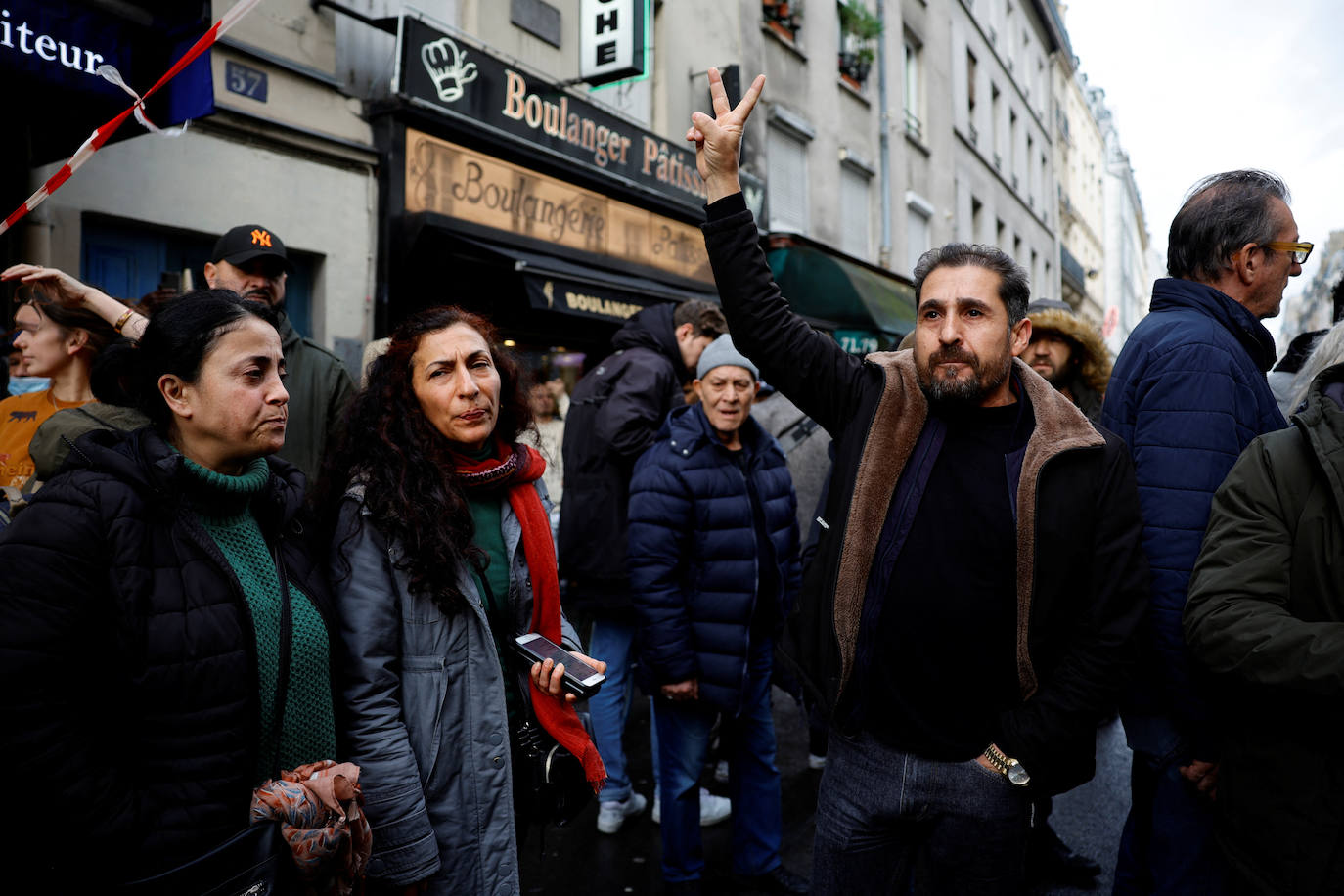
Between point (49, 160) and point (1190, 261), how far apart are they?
567 centimetres

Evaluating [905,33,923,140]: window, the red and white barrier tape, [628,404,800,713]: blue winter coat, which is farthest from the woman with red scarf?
[905,33,923,140]: window

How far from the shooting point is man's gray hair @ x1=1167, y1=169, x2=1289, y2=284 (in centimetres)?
238

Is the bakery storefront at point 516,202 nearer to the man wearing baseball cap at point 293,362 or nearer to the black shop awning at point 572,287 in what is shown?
the black shop awning at point 572,287

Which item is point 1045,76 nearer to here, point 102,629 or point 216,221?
point 216,221

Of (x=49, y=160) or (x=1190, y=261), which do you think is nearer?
(x=1190, y=261)

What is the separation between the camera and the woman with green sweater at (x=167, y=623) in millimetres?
1550

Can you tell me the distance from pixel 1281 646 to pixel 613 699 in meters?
2.91

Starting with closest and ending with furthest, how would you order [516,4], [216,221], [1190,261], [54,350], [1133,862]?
A: [1190,261] < [1133,862] < [54,350] < [216,221] < [516,4]

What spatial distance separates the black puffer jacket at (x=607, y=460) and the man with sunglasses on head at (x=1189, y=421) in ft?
6.65

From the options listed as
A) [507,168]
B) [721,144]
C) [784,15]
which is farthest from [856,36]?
[721,144]

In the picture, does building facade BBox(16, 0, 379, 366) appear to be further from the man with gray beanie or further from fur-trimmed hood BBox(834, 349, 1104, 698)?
fur-trimmed hood BBox(834, 349, 1104, 698)

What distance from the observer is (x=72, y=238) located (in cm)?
530

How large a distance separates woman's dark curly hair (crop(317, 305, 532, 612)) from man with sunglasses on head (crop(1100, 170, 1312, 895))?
5.54 ft

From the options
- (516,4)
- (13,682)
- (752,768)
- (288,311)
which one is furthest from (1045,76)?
(13,682)
